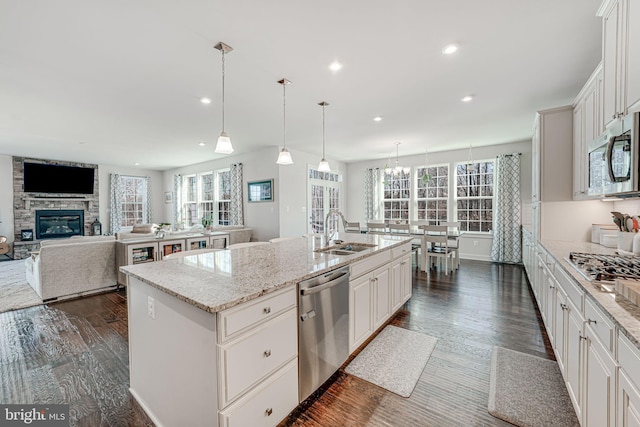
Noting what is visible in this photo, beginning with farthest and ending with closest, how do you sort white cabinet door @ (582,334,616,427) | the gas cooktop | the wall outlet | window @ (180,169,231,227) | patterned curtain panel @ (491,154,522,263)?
window @ (180,169,231,227) → patterned curtain panel @ (491,154,522,263) → the wall outlet → the gas cooktop → white cabinet door @ (582,334,616,427)

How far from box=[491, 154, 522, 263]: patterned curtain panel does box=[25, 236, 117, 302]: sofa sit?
7.51 metres

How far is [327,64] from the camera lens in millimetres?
2600

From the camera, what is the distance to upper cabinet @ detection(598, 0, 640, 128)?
1474mm

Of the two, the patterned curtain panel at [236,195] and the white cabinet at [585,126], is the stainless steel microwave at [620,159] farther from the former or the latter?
the patterned curtain panel at [236,195]

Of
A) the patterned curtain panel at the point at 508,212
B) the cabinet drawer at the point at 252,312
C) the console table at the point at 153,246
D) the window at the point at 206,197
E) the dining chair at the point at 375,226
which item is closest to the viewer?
the cabinet drawer at the point at 252,312

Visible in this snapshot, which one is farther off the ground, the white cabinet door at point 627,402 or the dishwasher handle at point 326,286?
the dishwasher handle at point 326,286

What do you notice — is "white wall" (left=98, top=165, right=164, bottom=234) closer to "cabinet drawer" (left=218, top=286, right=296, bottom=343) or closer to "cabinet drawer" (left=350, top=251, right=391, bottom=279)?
"cabinet drawer" (left=350, top=251, right=391, bottom=279)

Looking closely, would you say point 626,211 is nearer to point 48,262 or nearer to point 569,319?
point 569,319

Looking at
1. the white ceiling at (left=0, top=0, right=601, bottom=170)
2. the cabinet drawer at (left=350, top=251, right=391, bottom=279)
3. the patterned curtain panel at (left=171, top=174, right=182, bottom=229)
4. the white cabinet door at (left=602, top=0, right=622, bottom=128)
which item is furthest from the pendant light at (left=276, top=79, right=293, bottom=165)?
the patterned curtain panel at (left=171, top=174, right=182, bottom=229)

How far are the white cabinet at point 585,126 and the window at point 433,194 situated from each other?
13.1 ft

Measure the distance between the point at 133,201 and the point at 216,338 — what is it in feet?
32.7

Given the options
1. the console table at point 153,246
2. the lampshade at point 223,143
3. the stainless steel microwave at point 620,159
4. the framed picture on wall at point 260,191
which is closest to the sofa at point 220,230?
the console table at point 153,246

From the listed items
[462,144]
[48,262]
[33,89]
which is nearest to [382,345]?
[48,262]

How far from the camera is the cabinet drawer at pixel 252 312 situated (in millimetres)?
1184
